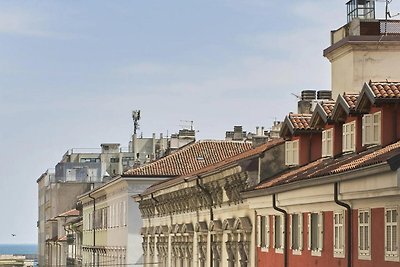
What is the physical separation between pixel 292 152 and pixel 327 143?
4.46 metres

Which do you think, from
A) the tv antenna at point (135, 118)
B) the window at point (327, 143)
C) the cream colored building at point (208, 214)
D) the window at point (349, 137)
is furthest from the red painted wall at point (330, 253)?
the tv antenna at point (135, 118)

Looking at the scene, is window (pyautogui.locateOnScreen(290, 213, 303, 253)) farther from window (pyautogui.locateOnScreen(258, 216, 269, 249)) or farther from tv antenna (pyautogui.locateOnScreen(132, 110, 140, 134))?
tv antenna (pyautogui.locateOnScreen(132, 110, 140, 134))

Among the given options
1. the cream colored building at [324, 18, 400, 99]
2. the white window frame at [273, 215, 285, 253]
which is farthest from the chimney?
the white window frame at [273, 215, 285, 253]

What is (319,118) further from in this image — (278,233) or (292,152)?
(292,152)

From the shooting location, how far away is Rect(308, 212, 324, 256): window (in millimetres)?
34719

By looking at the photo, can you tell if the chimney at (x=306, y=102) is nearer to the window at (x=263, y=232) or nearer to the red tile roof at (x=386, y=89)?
the window at (x=263, y=232)

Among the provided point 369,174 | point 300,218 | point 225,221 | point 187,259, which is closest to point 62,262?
point 187,259

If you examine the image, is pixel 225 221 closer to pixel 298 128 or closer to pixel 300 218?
pixel 298 128

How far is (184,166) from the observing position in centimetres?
7369

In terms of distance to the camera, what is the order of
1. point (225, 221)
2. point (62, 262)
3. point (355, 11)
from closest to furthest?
point (355, 11)
point (225, 221)
point (62, 262)

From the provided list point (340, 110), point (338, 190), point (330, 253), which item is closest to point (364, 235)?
point (338, 190)

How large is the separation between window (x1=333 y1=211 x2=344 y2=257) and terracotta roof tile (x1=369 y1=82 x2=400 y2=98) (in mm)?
2820

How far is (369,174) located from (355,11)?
1769 cm

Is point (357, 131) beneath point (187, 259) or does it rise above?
above
